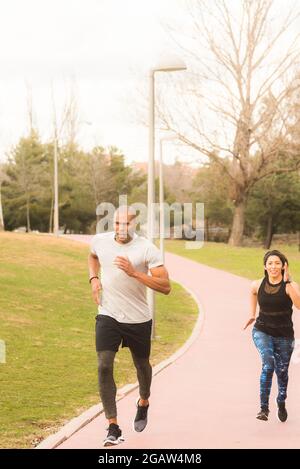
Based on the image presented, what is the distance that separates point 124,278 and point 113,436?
1.22 meters

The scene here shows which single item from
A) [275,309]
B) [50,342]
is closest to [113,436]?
[275,309]

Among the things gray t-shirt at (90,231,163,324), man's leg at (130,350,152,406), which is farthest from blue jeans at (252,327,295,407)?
gray t-shirt at (90,231,163,324)

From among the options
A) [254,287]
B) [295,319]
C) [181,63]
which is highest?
[181,63]

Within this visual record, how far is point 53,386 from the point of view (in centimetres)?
943

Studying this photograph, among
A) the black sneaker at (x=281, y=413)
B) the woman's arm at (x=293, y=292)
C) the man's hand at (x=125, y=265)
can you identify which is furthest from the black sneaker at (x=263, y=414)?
the man's hand at (x=125, y=265)

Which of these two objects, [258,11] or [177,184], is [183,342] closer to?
[258,11]

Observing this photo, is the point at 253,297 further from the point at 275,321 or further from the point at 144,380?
the point at 144,380

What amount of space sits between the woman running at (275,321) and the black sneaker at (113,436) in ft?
5.03

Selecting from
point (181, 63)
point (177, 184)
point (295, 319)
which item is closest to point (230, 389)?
point (181, 63)

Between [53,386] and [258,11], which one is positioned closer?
[53,386]

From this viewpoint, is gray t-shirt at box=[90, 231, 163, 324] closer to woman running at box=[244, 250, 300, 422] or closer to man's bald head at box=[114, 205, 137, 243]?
man's bald head at box=[114, 205, 137, 243]

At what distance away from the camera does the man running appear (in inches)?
247

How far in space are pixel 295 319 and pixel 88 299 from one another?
539 cm

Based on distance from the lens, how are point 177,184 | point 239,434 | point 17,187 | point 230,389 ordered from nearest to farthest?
point 239,434 < point 230,389 < point 17,187 < point 177,184
